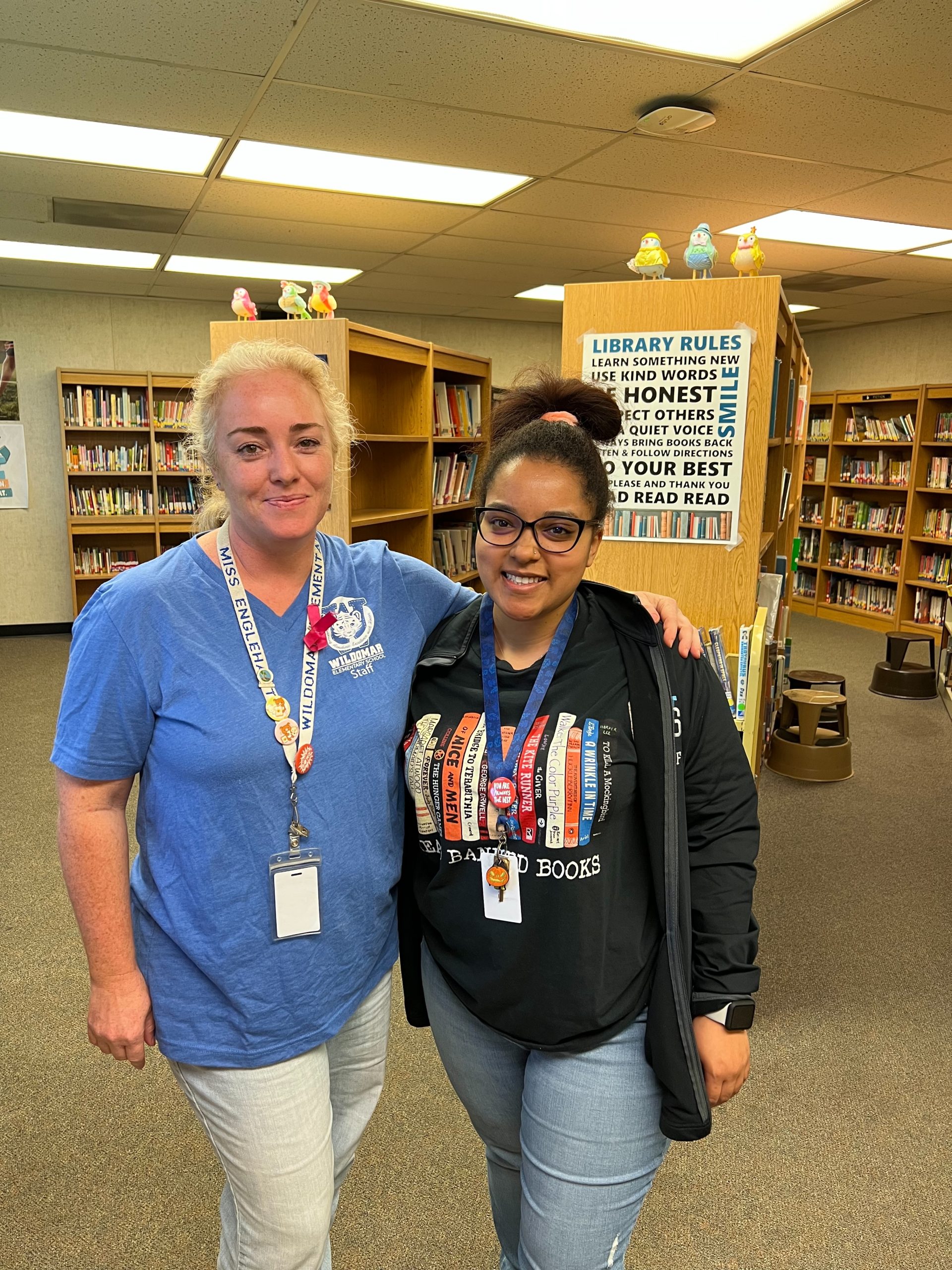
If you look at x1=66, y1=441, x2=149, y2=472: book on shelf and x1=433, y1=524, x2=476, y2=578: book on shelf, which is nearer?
x1=433, y1=524, x2=476, y2=578: book on shelf

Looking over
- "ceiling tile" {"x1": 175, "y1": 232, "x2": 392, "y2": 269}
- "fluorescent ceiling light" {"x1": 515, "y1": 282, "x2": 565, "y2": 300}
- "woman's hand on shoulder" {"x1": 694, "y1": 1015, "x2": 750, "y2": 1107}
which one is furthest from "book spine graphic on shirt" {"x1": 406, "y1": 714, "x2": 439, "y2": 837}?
"fluorescent ceiling light" {"x1": 515, "y1": 282, "x2": 565, "y2": 300}

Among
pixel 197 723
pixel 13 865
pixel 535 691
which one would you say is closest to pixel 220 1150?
pixel 197 723

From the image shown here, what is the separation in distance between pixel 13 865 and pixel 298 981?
112 inches

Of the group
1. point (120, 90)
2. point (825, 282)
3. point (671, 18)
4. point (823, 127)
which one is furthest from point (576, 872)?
point (825, 282)

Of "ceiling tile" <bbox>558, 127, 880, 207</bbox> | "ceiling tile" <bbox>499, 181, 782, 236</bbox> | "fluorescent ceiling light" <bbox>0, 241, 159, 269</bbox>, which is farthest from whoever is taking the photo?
"fluorescent ceiling light" <bbox>0, 241, 159, 269</bbox>

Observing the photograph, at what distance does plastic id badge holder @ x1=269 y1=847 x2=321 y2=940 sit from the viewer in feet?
3.98

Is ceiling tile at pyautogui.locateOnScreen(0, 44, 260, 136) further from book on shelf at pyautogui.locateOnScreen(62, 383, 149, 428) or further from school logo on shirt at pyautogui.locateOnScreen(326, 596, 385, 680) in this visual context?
book on shelf at pyautogui.locateOnScreen(62, 383, 149, 428)

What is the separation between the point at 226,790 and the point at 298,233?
4938 mm

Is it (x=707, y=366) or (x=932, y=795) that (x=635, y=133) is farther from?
(x=932, y=795)

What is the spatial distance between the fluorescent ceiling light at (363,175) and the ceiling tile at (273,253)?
1.42 m

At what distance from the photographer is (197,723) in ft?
3.87

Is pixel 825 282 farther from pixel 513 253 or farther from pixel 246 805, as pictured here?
pixel 246 805

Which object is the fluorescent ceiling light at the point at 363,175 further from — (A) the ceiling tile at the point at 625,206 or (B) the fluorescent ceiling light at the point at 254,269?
(B) the fluorescent ceiling light at the point at 254,269

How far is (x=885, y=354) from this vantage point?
9.06m
